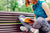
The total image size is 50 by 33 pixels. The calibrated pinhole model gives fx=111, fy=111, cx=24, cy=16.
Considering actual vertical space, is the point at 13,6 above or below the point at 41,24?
above

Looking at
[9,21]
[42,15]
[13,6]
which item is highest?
[13,6]

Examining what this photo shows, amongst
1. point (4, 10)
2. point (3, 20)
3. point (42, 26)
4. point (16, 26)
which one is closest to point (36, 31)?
point (42, 26)

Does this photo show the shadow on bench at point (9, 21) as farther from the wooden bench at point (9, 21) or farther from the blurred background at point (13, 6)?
the blurred background at point (13, 6)

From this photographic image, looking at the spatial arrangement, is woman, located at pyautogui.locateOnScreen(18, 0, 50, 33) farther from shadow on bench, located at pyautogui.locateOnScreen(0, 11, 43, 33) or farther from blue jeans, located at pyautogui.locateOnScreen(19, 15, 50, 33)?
shadow on bench, located at pyautogui.locateOnScreen(0, 11, 43, 33)

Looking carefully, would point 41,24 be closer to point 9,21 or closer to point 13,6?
point 9,21

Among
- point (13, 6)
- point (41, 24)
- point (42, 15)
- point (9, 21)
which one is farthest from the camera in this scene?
point (13, 6)

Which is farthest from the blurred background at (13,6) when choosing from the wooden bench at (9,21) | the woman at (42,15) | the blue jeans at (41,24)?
the blue jeans at (41,24)

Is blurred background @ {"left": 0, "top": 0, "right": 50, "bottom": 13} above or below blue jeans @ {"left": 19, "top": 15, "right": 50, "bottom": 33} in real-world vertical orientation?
above

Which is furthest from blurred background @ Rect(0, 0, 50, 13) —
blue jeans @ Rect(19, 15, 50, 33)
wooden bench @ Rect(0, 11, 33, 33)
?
blue jeans @ Rect(19, 15, 50, 33)

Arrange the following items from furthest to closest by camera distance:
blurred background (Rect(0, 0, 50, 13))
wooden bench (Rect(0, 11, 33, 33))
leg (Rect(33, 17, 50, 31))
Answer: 1. blurred background (Rect(0, 0, 50, 13))
2. wooden bench (Rect(0, 11, 33, 33))
3. leg (Rect(33, 17, 50, 31))

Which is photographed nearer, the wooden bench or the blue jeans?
the blue jeans

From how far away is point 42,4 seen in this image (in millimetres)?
1323

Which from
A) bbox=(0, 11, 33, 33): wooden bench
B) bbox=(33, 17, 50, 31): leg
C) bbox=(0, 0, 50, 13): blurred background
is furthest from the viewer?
bbox=(0, 0, 50, 13): blurred background

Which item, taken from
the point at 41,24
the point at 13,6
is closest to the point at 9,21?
the point at 13,6
